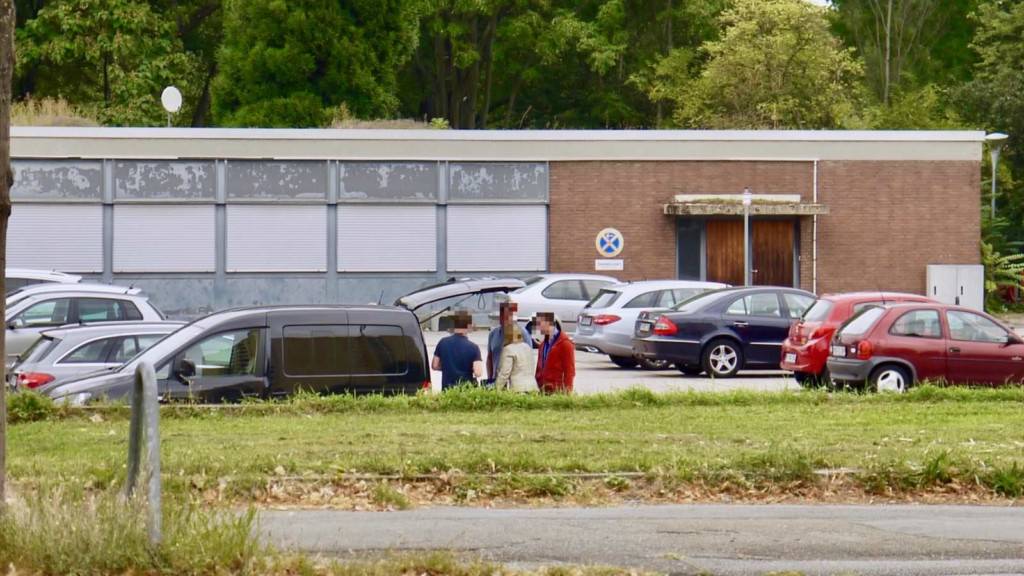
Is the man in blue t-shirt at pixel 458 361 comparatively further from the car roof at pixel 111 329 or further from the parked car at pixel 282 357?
the car roof at pixel 111 329

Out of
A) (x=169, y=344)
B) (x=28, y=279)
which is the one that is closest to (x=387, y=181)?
(x=28, y=279)

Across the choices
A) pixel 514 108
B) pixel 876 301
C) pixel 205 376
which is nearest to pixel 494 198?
pixel 876 301

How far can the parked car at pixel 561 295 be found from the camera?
31.5 m

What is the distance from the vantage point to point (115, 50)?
52.6 meters

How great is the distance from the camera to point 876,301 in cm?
2281

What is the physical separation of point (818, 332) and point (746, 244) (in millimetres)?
16194

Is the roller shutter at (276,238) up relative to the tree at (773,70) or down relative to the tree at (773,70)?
down

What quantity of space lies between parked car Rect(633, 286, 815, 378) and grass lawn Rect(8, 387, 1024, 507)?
7467 mm

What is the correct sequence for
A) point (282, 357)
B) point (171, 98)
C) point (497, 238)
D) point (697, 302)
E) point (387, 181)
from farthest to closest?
point (171, 98)
point (497, 238)
point (387, 181)
point (697, 302)
point (282, 357)

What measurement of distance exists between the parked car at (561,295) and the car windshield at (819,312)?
873cm

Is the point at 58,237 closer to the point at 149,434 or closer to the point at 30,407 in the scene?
the point at 30,407

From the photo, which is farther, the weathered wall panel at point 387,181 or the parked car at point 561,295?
the weathered wall panel at point 387,181

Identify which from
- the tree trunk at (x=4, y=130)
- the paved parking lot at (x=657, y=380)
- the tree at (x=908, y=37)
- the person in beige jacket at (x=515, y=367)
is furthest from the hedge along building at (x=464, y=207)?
the tree at (x=908, y=37)

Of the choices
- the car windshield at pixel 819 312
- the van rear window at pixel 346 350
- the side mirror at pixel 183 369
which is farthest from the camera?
the car windshield at pixel 819 312
